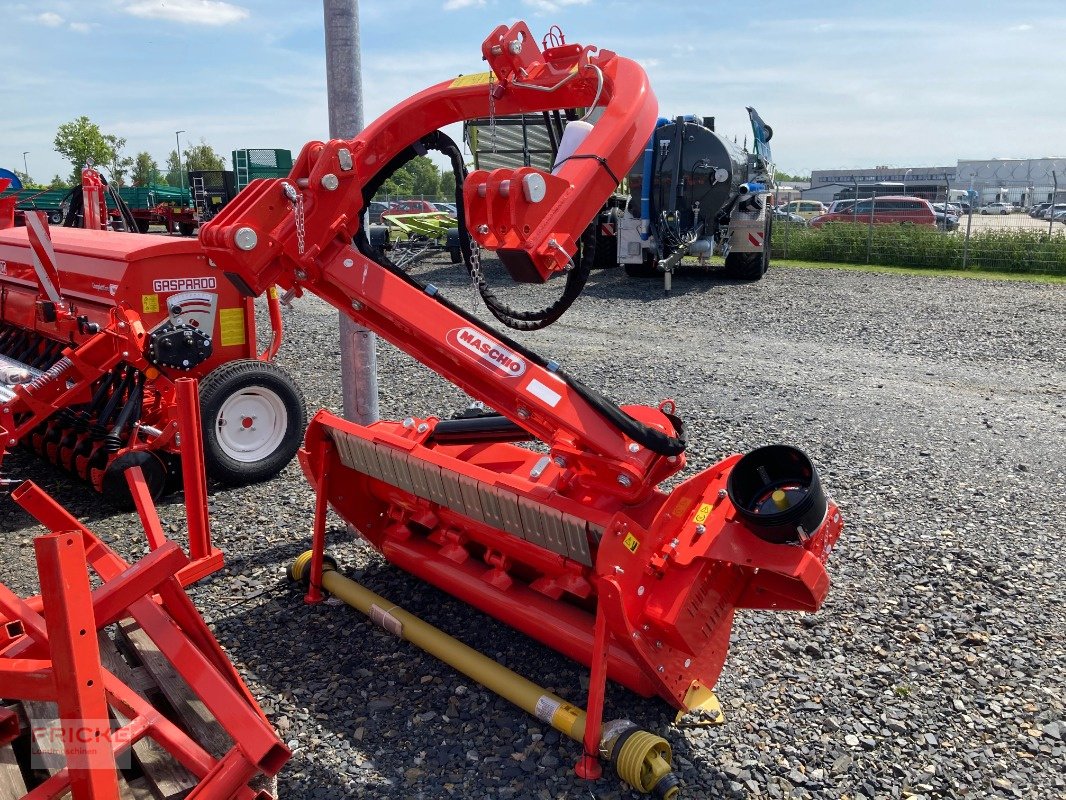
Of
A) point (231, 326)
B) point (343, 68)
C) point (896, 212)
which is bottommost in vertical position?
point (231, 326)

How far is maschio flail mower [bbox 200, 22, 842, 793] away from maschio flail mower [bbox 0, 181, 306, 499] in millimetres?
1963

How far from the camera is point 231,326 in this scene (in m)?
6.06

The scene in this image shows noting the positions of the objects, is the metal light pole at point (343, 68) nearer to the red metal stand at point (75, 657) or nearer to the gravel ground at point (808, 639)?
the gravel ground at point (808, 639)

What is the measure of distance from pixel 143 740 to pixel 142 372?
9.73 ft

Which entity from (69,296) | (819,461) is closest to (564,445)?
(819,461)

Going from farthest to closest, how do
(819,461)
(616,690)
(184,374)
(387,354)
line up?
(387,354) < (819,461) < (184,374) < (616,690)

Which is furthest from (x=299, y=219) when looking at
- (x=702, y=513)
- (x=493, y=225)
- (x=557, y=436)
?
(x=702, y=513)

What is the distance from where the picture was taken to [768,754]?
10.4 feet

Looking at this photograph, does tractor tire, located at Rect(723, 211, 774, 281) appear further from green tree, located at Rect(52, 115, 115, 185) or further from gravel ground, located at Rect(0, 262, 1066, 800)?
green tree, located at Rect(52, 115, 115, 185)

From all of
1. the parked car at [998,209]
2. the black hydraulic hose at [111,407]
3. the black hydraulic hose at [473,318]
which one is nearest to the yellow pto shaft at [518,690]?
the black hydraulic hose at [473,318]

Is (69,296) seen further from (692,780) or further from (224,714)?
(692,780)

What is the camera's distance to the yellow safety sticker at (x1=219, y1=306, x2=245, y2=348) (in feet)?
19.7

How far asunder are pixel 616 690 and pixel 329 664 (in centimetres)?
122

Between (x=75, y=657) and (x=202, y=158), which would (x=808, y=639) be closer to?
(x=75, y=657)
